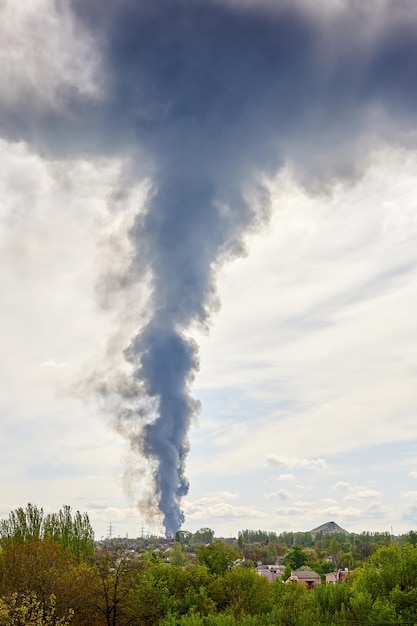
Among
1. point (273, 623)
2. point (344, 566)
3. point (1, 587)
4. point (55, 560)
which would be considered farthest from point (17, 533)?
point (344, 566)

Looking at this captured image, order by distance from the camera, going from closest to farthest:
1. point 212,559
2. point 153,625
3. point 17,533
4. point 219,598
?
point 153,625 → point 219,598 → point 212,559 → point 17,533

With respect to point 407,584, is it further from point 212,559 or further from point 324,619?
point 212,559

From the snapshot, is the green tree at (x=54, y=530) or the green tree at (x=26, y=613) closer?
the green tree at (x=26, y=613)

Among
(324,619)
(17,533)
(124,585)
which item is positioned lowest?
(324,619)

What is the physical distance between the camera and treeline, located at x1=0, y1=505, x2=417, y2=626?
46000 mm

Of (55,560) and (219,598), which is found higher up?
(55,560)

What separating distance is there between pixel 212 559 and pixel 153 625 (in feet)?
47.6

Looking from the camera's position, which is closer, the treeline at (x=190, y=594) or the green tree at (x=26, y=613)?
the green tree at (x=26, y=613)

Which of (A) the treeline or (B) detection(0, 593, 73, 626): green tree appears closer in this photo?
(B) detection(0, 593, 73, 626): green tree

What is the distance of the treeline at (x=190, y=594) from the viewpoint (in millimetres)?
46000

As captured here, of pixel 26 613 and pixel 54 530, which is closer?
pixel 26 613

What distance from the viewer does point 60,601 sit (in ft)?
153

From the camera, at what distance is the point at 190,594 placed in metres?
52.3

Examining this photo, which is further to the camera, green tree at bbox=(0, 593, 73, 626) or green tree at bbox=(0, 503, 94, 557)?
green tree at bbox=(0, 503, 94, 557)
